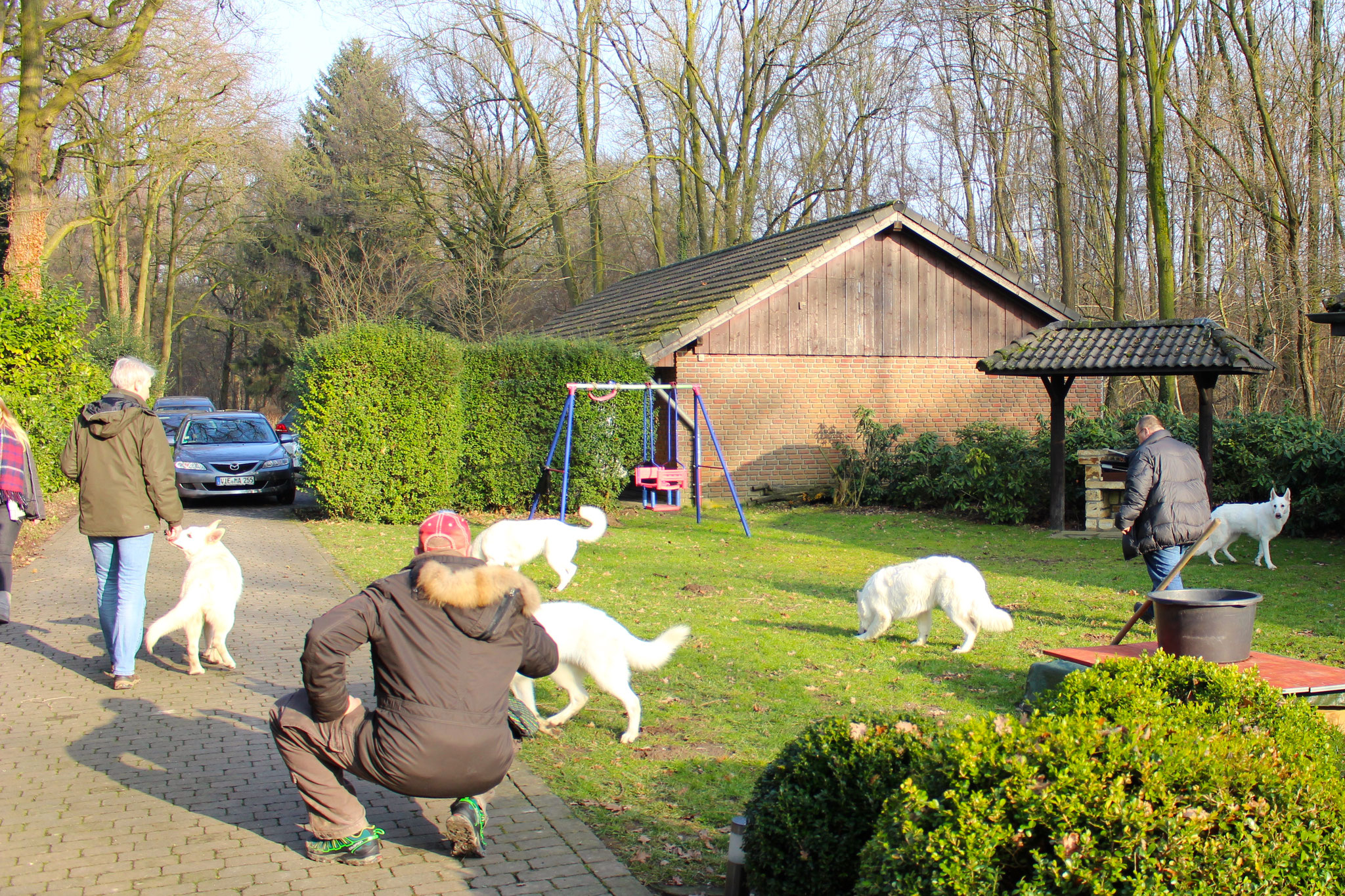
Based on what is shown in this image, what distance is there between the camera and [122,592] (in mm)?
6453

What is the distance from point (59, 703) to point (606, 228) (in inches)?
1338

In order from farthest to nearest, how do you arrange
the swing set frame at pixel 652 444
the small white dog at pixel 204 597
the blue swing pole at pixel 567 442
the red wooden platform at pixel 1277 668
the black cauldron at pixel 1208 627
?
the swing set frame at pixel 652 444 → the blue swing pole at pixel 567 442 → the small white dog at pixel 204 597 → the black cauldron at pixel 1208 627 → the red wooden platform at pixel 1277 668

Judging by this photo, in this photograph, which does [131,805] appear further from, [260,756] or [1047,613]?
[1047,613]

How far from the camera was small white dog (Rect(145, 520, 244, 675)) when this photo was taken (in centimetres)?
671

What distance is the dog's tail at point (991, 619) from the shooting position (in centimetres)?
763

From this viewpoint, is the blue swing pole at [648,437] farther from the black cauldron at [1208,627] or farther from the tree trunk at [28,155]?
the black cauldron at [1208,627]

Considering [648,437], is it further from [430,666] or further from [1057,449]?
[430,666]

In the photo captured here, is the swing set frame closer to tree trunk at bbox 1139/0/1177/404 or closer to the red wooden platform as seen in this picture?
the red wooden platform

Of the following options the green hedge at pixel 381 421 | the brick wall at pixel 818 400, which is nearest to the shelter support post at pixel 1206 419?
the brick wall at pixel 818 400

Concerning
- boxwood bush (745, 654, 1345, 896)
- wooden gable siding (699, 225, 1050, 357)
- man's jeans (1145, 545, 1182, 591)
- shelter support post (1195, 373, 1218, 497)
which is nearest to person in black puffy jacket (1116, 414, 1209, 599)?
man's jeans (1145, 545, 1182, 591)

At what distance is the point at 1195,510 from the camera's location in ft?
27.2

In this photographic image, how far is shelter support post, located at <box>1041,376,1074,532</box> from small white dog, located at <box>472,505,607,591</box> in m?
8.01

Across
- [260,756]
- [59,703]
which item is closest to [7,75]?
[59,703]

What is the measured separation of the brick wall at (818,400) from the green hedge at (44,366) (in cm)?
984
